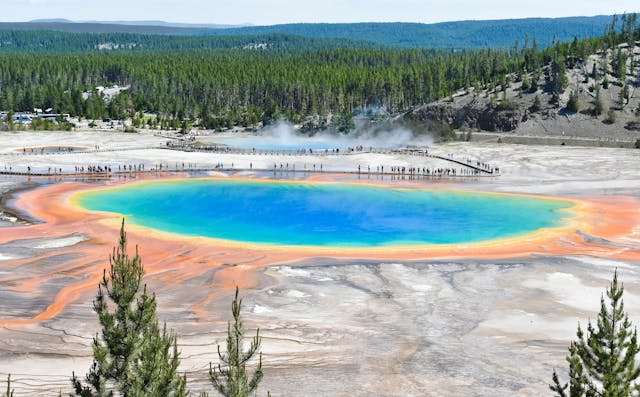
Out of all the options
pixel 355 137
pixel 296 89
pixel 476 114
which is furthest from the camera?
pixel 296 89

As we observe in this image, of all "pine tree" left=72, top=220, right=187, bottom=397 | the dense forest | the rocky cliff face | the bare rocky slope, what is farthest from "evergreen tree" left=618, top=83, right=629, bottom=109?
"pine tree" left=72, top=220, right=187, bottom=397

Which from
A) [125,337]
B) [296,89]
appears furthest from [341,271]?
[296,89]

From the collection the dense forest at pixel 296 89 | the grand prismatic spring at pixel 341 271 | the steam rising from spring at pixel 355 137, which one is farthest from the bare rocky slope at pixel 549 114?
the grand prismatic spring at pixel 341 271

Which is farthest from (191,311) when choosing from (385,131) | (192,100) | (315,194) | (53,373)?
(192,100)

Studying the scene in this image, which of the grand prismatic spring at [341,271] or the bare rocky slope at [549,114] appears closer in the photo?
the grand prismatic spring at [341,271]

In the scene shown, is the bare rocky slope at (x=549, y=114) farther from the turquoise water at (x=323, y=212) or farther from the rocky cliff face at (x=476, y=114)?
the turquoise water at (x=323, y=212)

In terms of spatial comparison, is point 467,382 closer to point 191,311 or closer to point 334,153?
point 191,311

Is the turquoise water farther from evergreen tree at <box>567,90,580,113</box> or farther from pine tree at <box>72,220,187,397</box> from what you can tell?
evergreen tree at <box>567,90,580,113</box>

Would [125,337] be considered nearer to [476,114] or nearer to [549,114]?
[549,114]
